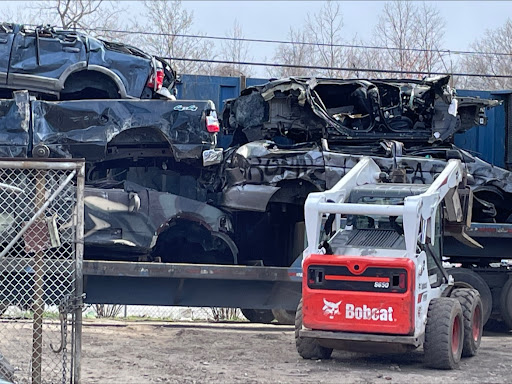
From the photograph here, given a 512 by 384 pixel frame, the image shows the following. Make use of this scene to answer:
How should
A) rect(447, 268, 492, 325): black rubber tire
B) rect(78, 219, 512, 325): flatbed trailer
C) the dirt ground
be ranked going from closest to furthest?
the dirt ground → rect(78, 219, 512, 325): flatbed trailer → rect(447, 268, 492, 325): black rubber tire

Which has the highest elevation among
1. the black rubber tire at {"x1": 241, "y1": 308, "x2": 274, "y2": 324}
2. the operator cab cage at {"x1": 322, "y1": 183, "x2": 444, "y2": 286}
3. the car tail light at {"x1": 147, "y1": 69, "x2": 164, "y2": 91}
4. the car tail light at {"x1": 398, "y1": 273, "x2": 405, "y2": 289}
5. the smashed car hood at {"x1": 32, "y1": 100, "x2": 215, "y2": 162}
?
the car tail light at {"x1": 147, "y1": 69, "x2": 164, "y2": 91}

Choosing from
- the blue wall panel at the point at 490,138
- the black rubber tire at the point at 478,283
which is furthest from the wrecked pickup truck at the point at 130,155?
the blue wall panel at the point at 490,138

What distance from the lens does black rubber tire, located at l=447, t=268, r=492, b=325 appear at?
1141 cm

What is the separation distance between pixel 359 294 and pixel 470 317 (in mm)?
1572

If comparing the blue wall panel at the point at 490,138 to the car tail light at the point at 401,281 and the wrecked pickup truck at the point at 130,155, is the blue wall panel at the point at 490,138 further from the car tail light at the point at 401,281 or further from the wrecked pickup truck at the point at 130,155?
the car tail light at the point at 401,281

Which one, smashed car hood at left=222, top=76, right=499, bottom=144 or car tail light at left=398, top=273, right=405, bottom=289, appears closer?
car tail light at left=398, top=273, right=405, bottom=289

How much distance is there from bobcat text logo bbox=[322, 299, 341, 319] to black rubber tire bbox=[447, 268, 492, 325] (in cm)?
355

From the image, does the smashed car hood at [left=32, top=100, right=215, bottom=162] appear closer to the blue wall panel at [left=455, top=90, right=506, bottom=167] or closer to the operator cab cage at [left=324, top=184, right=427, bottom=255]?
the operator cab cage at [left=324, top=184, right=427, bottom=255]

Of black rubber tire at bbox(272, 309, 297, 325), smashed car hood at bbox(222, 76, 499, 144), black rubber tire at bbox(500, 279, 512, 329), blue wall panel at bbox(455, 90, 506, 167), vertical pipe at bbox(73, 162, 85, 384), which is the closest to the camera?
vertical pipe at bbox(73, 162, 85, 384)

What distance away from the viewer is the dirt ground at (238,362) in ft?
25.7

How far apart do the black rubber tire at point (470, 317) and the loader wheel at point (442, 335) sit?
40cm

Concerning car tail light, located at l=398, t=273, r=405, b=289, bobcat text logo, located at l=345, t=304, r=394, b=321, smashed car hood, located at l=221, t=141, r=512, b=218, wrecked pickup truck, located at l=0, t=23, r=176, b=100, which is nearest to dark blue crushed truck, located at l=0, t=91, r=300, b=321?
smashed car hood, located at l=221, t=141, r=512, b=218

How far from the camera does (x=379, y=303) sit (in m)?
8.14

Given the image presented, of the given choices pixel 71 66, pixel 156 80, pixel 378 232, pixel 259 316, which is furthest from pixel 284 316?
pixel 71 66
